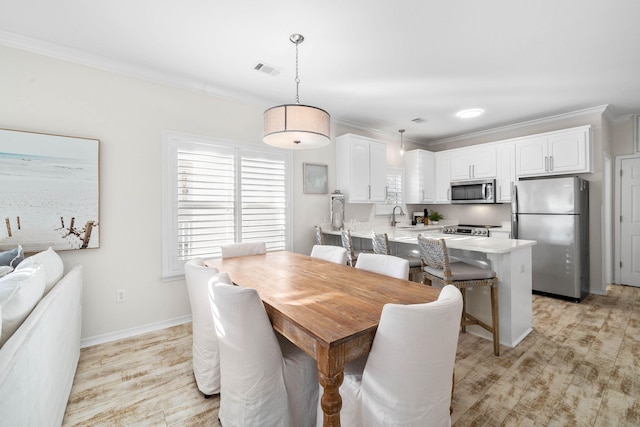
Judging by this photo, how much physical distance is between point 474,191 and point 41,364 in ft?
18.0

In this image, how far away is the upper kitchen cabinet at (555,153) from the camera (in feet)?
13.0

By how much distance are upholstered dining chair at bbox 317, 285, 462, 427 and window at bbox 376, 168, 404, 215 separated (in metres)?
4.10

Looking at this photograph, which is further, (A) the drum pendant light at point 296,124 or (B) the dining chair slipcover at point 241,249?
(B) the dining chair slipcover at point 241,249

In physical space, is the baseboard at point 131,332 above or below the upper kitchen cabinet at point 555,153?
below

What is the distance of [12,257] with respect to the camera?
2076mm

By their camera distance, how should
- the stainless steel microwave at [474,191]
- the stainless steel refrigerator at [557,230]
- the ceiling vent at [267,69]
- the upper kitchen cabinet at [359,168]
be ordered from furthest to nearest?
the stainless steel microwave at [474,191]
the upper kitchen cabinet at [359,168]
the stainless steel refrigerator at [557,230]
the ceiling vent at [267,69]

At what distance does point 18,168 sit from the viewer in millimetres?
2340

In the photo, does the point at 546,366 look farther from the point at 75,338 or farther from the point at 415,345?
Result: the point at 75,338

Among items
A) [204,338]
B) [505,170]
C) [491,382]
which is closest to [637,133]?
[505,170]

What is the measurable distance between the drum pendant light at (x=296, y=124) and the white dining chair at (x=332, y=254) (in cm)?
97

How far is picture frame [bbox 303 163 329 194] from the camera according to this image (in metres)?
4.14

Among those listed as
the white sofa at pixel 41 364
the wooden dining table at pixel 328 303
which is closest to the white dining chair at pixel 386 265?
the wooden dining table at pixel 328 303

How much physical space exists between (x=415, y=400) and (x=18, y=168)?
3217 mm

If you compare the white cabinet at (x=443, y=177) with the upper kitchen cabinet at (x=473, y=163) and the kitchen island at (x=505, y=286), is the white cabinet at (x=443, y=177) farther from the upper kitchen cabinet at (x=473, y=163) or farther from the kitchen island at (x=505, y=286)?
the kitchen island at (x=505, y=286)
